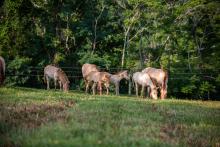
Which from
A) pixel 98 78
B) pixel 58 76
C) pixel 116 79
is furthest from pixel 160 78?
pixel 58 76

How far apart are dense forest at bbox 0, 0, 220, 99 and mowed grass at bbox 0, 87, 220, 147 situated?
2033cm

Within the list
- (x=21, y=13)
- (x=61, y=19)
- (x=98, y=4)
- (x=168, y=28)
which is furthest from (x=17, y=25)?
(x=168, y=28)

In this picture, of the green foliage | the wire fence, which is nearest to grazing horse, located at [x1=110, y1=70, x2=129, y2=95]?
the wire fence

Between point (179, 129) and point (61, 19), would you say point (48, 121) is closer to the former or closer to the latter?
point (179, 129)

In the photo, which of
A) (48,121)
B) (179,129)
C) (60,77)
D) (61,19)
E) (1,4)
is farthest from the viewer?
(61,19)

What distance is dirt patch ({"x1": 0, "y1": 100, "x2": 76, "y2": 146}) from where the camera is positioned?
36.2 ft

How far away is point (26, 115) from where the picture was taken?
12867 mm

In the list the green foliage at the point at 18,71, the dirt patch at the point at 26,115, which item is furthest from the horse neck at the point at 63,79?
the dirt patch at the point at 26,115

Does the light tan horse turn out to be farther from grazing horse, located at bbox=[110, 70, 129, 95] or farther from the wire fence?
the wire fence

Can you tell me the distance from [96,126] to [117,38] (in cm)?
3032

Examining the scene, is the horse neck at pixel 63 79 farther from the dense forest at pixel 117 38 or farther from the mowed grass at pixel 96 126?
the mowed grass at pixel 96 126

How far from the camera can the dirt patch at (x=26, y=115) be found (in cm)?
1105

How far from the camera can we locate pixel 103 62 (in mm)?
39500

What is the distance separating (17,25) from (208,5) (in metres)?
14.0
